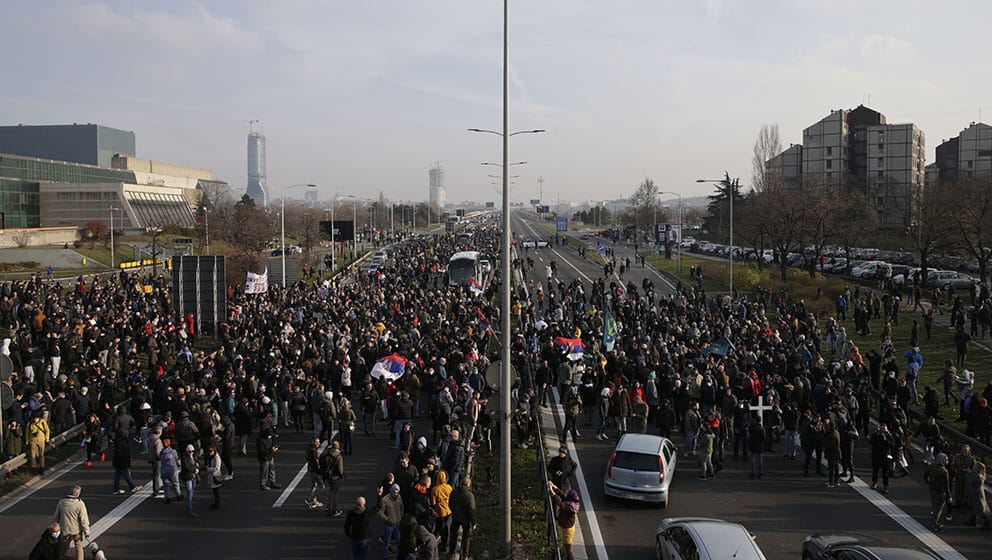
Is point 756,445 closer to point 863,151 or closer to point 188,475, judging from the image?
point 188,475

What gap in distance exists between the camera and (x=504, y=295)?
46.3 feet

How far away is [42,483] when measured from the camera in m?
16.8

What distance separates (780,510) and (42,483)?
15285mm

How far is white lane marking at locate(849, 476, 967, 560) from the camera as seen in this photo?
13.4m

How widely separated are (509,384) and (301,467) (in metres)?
A: 6.60

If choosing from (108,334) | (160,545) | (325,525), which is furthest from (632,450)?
(108,334)

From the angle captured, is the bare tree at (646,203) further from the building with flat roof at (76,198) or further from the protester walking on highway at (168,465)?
the protester walking on highway at (168,465)

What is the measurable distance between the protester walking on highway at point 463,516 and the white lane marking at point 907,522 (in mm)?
7827

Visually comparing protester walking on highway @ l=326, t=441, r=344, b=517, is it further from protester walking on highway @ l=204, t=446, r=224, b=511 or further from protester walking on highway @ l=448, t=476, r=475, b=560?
protester walking on highway @ l=448, t=476, r=475, b=560

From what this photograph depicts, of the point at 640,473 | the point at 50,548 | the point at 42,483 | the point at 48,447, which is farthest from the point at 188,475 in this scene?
the point at 640,473

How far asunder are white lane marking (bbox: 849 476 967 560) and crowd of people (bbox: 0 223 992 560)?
0.46m

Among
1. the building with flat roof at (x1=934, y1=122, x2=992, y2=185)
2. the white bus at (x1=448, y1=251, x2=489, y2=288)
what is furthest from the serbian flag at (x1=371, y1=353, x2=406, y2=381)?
the building with flat roof at (x1=934, y1=122, x2=992, y2=185)

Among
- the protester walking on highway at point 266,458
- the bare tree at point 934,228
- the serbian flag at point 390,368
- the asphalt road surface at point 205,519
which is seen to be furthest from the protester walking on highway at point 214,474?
the bare tree at point 934,228

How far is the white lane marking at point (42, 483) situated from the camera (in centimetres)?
1549
